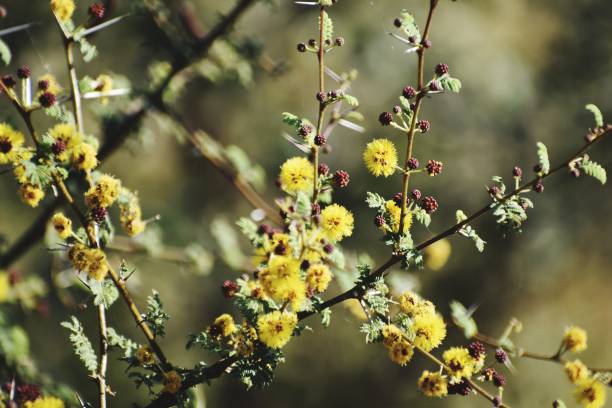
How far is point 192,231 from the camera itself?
5488mm

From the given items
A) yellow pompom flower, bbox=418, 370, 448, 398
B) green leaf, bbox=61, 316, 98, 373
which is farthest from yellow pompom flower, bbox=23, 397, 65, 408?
yellow pompom flower, bbox=418, 370, 448, 398

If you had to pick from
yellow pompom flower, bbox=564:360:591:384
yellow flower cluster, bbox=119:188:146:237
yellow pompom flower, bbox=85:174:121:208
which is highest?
yellow flower cluster, bbox=119:188:146:237

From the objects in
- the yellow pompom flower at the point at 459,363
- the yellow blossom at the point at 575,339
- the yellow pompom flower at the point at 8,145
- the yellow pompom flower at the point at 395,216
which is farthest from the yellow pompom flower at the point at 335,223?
the yellow pompom flower at the point at 8,145

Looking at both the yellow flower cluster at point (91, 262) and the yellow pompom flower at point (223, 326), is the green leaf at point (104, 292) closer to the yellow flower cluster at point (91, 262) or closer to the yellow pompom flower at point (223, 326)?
the yellow flower cluster at point (91, 262)

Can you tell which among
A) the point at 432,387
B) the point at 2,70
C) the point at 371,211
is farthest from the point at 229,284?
→ the point at 371,211

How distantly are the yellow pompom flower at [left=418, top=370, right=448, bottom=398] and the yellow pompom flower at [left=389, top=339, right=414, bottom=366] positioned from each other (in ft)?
0.19

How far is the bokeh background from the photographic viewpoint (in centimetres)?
584

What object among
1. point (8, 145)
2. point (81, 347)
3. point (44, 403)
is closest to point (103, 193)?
point (8, 145)

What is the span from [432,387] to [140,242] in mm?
1246

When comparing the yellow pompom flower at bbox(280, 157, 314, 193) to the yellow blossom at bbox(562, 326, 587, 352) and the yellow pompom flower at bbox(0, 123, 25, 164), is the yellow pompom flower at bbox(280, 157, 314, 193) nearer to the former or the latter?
the yellow pompom flower at bbox(0, 123, 25, 164)

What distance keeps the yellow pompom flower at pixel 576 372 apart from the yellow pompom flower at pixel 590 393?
0.01 meters

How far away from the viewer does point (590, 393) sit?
128cm

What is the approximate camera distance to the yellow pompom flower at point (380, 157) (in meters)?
1.33

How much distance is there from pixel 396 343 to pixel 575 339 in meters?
0.43
